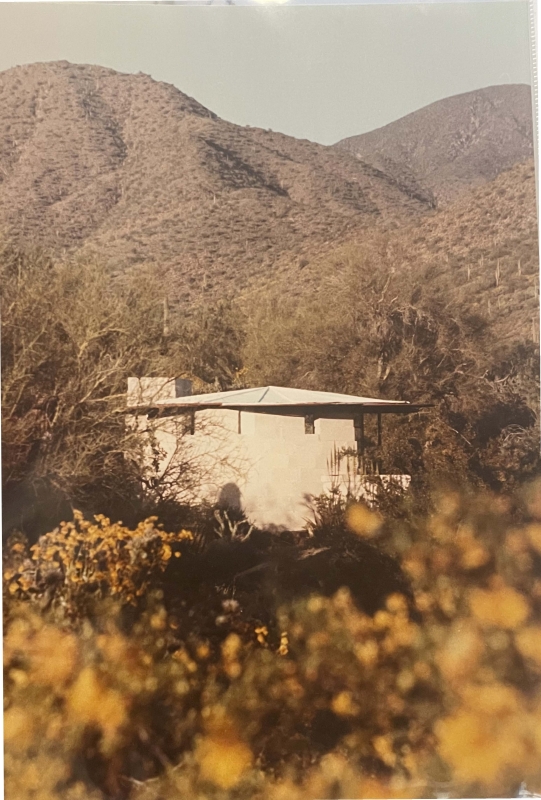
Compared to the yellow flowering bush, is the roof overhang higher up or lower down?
higher up

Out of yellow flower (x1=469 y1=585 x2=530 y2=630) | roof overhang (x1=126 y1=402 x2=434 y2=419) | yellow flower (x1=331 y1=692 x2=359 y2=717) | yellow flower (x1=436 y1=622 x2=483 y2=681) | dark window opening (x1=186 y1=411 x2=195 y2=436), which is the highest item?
roof overhang (x1=126 y1=402 x2=434 y2=419)

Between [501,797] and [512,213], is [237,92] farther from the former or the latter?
[501,797]

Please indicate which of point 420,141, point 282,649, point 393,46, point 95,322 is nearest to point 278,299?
point 95,322

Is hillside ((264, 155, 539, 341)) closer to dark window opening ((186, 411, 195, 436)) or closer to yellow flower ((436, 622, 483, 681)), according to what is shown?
dark window opening ((186, 411, 195, 436))

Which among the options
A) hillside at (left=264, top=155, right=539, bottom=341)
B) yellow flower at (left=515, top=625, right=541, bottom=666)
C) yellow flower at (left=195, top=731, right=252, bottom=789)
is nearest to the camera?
yellow flower at (left=195, top=731, right=252, bottom=789)

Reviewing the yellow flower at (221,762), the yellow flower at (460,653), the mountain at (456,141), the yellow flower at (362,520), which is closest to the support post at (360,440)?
the yellow flower at (362,520)

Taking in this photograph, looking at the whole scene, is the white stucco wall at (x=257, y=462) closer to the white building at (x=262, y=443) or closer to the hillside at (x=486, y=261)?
the white building at (x=262, y=443)

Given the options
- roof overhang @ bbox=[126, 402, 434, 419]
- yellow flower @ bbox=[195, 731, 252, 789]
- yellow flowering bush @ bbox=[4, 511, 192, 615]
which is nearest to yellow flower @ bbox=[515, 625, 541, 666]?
roof overhang @ bbox=[126, 402, 434, 419]
